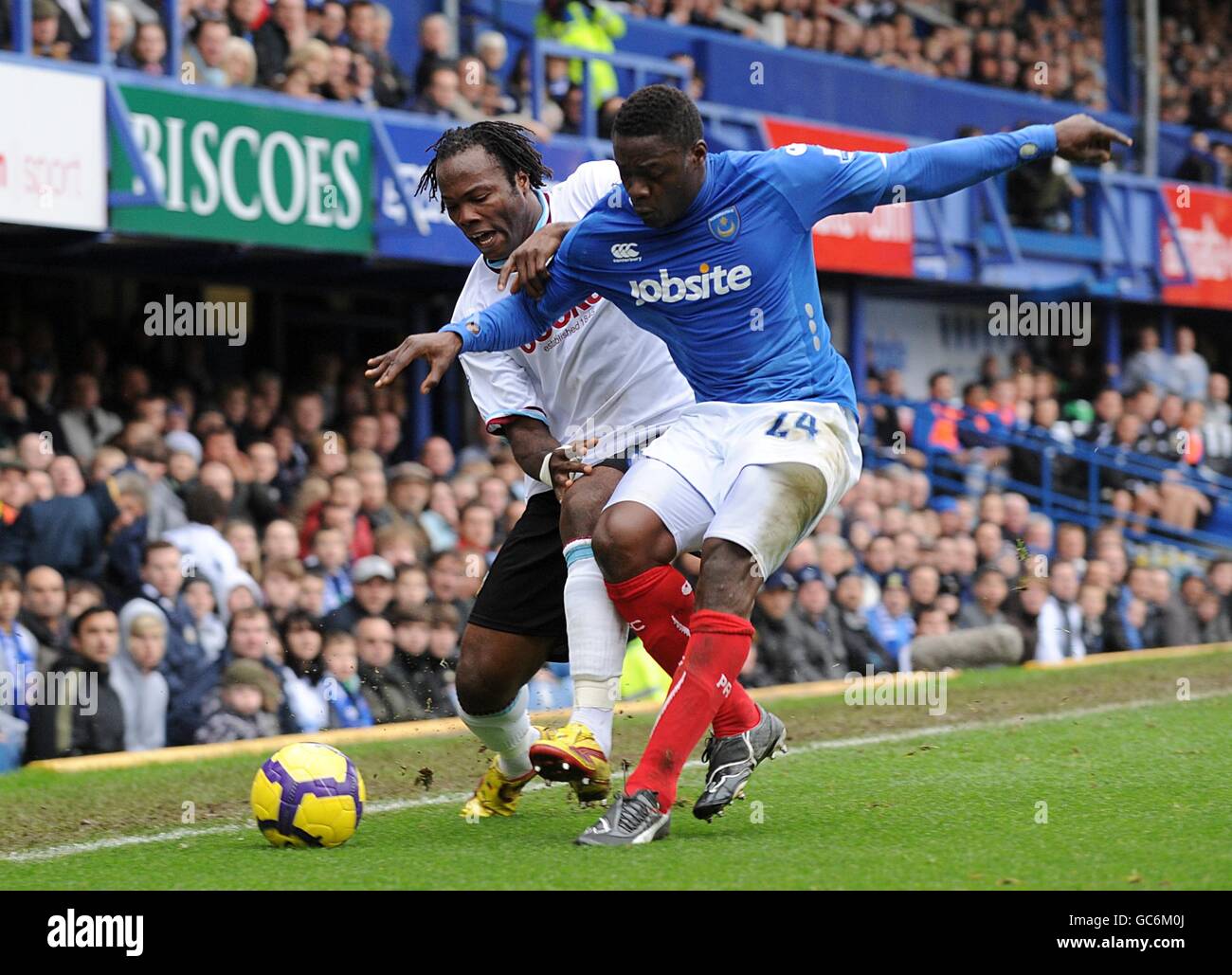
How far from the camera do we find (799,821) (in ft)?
19.7

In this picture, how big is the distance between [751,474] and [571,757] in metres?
0.95

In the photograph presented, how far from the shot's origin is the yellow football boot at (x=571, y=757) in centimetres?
545

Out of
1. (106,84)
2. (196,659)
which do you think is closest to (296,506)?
(196,659)

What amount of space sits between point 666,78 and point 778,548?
10.3m

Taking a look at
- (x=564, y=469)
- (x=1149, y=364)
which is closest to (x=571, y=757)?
(x=564, y=469)

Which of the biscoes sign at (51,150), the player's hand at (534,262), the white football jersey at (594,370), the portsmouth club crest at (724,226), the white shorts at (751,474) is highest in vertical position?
the biscoes sign at (51,150)

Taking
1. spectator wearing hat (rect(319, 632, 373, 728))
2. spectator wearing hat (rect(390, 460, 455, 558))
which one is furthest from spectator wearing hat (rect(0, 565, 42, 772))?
spectator wearing hat (rect(390, 460, 455, 558))

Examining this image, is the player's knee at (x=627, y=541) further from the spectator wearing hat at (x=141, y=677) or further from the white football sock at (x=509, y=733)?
the spectator wearing hat at (x=141, y=677)

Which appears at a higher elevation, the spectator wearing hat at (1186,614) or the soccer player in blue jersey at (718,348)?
the soccer player in blue jersey at (718,348)

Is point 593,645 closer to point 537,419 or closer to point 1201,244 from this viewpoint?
point 537,419

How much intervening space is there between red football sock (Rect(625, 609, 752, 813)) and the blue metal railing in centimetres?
1112

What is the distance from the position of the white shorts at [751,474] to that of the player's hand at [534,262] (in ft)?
1.99

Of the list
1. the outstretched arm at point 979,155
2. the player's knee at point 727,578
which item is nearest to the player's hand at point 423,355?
the player's knee at point 727,578

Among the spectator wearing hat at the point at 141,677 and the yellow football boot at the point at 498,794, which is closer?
the yellow football boot at the point at 498,794
